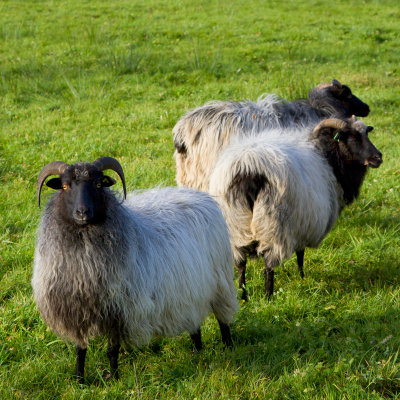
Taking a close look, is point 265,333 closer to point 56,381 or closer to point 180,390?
point 180,390

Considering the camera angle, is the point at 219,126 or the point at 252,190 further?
the point at 219,126

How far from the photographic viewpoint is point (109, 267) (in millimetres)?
3465

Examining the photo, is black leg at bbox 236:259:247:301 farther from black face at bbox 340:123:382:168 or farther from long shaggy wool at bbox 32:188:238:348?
black face at bbox 340:123:382:168

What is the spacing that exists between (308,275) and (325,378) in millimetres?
1893

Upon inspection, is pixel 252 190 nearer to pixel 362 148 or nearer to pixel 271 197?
pixel 271 197

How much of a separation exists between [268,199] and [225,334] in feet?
4.04

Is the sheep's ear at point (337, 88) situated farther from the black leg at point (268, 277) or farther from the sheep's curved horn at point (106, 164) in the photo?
the sheep's curved horn at point (106, 164)

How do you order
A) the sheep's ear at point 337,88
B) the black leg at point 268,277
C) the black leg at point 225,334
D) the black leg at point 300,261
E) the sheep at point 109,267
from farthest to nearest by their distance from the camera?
1. the sheep's ear at point 337,88
2. the black leg at point 300,261
3. the black leg at point 268,277
4. the black leg at point 225,334
5. the sheep at point 109,267

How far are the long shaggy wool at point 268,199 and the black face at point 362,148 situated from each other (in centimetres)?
86

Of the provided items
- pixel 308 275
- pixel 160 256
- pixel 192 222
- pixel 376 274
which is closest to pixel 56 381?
pixel 160 256

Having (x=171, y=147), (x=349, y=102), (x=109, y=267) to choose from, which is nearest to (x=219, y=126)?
(x=349, y=102)

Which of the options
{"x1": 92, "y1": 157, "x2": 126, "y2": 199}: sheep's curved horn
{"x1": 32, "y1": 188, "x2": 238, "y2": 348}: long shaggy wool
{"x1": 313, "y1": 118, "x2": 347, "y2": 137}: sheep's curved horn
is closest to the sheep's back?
{"x1": 32, "y1": 188, "x2": 238, "y2": 348}: long shaggy wool

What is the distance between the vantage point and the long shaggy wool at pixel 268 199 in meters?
4.71

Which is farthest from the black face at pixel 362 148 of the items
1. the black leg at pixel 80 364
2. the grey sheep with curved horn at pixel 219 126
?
the black leg at pixel 80 364
